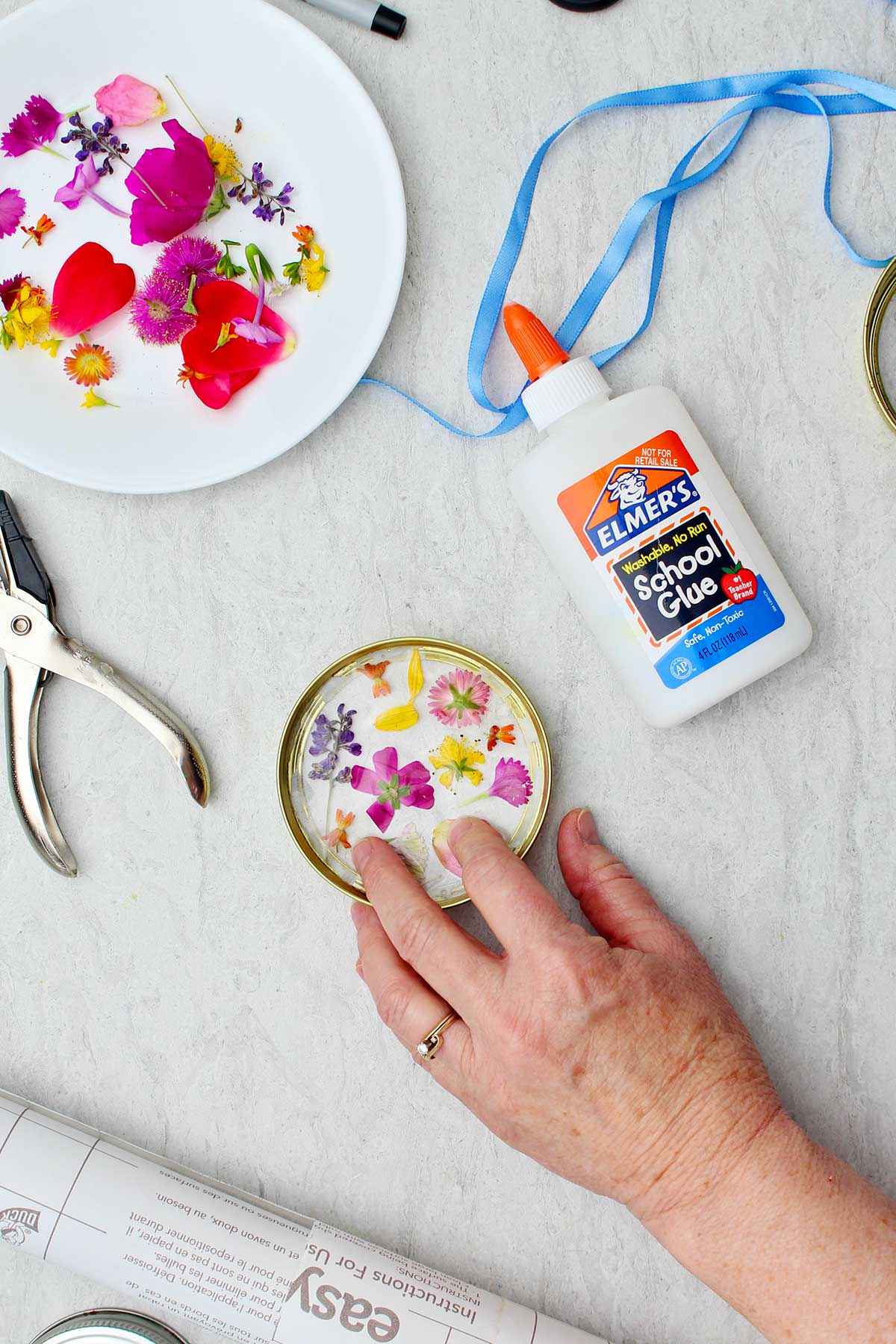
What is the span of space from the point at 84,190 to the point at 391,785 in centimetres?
51

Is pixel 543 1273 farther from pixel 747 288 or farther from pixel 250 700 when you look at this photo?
pixel 747 288

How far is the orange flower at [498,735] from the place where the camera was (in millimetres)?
720

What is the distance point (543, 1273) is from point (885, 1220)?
269 mm

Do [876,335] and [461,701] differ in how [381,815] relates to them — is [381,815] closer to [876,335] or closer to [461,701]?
[461,701]

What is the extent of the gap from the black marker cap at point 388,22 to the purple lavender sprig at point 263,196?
0.14 meters

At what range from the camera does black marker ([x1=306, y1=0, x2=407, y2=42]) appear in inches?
28.1

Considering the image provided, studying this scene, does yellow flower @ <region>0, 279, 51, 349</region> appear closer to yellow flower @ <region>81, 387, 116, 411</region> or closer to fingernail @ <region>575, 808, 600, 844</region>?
A: yellow flower @ <region>81, 387, 116, 411</region>

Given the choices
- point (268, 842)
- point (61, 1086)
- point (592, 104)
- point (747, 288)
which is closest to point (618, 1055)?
point (268, 842)

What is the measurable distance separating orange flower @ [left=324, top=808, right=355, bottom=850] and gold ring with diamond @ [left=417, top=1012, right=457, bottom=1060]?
5.9 inches

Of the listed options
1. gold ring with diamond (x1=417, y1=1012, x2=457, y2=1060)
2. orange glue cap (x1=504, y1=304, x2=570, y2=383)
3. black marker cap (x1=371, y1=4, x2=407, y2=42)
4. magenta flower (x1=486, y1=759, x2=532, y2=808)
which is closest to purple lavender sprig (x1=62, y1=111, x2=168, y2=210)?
black marker cap (x1=371, y1=4, x2=407, y2=42)

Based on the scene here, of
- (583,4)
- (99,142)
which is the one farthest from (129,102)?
(583,4)

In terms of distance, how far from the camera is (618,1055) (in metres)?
0.62

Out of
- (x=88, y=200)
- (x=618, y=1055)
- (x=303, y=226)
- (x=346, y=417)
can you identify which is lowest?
(x=618, y=1055)

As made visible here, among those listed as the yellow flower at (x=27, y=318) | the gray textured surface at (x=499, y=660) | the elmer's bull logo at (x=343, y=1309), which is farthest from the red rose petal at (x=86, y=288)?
the elmer's bull logo at (x=343, y=1309)
